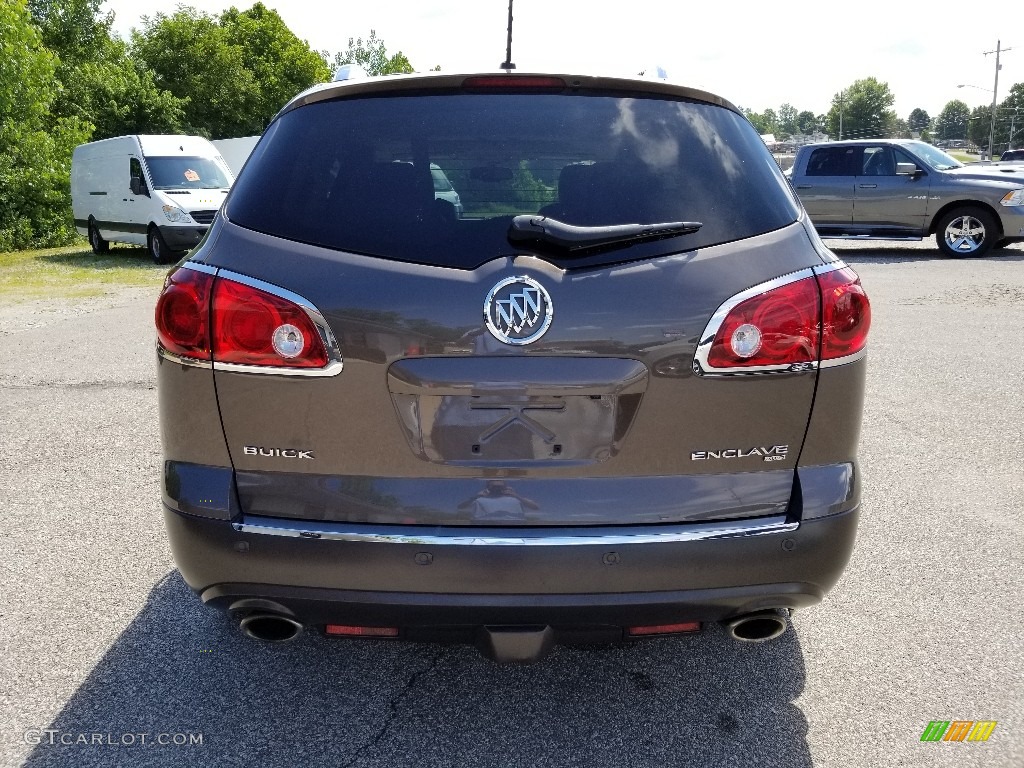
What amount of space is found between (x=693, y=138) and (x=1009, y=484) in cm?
337

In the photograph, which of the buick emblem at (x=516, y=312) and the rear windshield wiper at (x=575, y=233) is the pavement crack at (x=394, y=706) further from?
the rear windshield wiper at (x=575, y=233)

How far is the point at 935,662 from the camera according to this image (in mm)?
3082

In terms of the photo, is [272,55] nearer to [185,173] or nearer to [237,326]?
[185,173]

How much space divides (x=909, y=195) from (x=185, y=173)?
13.7 m

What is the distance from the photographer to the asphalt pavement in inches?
104

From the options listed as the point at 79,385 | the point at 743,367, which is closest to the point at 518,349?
the point at 743,367

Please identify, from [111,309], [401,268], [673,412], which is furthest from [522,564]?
[111,309]

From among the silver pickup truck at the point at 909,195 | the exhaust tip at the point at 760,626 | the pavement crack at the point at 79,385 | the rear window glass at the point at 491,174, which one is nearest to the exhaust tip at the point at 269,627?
the rear window glass at the point at 491,174

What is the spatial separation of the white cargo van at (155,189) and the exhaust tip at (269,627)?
1614 centimetres

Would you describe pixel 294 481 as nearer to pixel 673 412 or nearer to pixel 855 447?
pixel 673 412

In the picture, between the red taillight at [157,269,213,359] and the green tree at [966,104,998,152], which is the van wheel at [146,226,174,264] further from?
the green tree at [966,104,998,152]

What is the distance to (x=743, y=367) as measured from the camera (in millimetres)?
2324

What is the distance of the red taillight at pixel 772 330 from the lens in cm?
231

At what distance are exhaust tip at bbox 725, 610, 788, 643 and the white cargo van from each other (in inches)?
653
